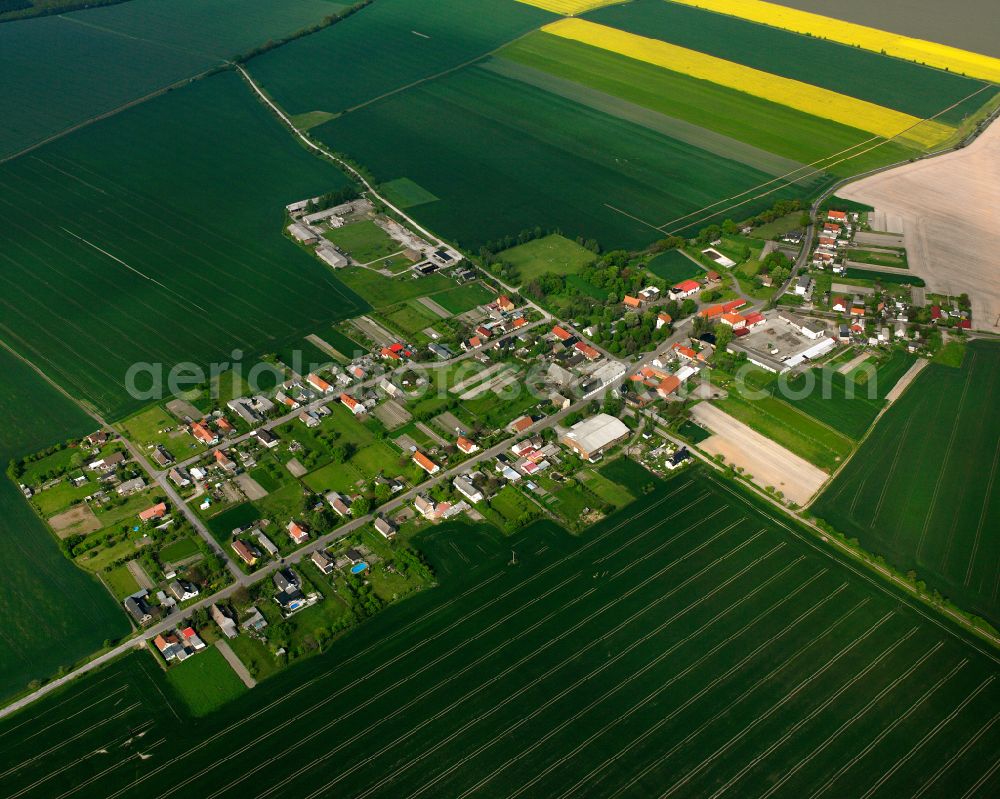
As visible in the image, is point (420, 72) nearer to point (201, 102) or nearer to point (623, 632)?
point (201, 102)

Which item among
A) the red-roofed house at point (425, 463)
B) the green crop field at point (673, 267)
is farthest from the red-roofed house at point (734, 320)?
the red-roofed house at point (425, 463)

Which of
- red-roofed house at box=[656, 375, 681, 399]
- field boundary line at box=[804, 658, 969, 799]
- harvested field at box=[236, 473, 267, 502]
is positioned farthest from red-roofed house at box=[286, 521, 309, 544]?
field boundary line at box=[804, 658, 969, 799]

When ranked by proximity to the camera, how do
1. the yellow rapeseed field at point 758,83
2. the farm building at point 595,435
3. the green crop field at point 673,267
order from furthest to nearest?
the yellow rapeseed field at point 758,83 < the green crop field at point 673,267 < the farm building at point 595,435

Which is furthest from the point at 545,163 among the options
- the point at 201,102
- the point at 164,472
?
the point at 164,472

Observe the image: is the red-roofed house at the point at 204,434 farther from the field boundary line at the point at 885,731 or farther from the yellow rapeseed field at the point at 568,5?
the yellow rapeseed field at the point at 568,5

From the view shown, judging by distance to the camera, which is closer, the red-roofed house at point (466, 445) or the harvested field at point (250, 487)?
the harvested field at point (250, 487)
